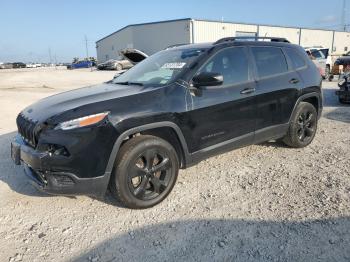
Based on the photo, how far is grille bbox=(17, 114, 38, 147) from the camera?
338 cm

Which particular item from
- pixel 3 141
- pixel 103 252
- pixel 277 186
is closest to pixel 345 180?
pixel 277 186

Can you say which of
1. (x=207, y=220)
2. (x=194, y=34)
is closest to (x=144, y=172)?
(x=207, y=220)

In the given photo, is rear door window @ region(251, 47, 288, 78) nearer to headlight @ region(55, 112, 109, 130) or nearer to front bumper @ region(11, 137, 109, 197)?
headlight @ region(55, 112, 109, 130)

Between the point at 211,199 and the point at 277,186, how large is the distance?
0.88 meters

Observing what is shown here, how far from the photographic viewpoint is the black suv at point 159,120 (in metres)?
3.25

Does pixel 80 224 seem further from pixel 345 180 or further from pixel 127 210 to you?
pixel 345 180

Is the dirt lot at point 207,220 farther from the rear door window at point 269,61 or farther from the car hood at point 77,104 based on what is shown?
the rear door window at point 269,61

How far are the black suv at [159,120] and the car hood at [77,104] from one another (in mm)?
13

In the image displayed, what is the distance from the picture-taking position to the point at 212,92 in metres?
4.02

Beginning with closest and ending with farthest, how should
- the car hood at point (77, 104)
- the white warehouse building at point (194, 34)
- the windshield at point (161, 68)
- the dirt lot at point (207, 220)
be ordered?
the dirt lot at point (207, 220), the car hood at point (77, 104), the windshield at point (161, 68), the white warehouse building at point (194, 34)

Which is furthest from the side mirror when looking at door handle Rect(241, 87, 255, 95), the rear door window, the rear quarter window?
the rear quarter window

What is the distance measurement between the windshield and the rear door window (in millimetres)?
921

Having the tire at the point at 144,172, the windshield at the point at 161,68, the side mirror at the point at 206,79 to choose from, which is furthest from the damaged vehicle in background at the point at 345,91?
the tire at the point at 144,172

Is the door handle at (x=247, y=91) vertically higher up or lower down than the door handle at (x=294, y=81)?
lower down
